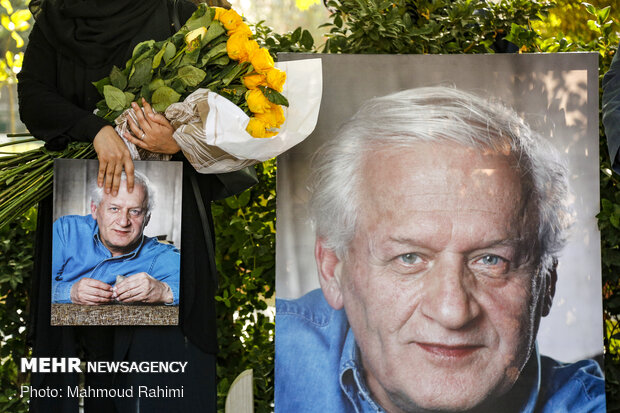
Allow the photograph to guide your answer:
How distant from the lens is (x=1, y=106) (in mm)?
4133

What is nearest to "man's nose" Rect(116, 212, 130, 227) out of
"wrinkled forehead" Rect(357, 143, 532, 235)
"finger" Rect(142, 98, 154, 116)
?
"finger" Rect(142, 98, 154, 116)

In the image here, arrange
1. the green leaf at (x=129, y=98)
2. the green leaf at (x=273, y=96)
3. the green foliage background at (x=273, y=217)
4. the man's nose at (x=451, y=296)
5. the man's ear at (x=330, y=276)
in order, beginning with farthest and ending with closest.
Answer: the green foliage background at (x=273, y=217), the man's ear at (x=330, y=276), the man's nose at (x=451, y=296), the green leaf at (x=129, y=98), the green leaf at (x=273, y=96)

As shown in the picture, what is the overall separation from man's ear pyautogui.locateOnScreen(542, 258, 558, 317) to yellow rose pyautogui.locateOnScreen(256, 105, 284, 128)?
0.94 m

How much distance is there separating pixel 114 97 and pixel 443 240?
985 mm

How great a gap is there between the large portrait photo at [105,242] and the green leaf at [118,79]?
0.70 ft

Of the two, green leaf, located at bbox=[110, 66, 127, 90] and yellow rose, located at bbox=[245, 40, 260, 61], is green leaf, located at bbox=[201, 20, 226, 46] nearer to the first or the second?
yellow rose, located at bbox=[245, 40, 260, 61]

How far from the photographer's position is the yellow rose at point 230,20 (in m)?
1.86

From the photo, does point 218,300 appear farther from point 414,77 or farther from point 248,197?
point 414,77

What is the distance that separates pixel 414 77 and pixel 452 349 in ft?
2.65

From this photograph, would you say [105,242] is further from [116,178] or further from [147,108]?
[147,108]

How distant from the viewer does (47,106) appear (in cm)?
192

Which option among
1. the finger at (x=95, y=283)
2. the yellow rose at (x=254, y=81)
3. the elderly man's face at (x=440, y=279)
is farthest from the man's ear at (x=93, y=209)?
the elderly man's face at (x=440, y=279)

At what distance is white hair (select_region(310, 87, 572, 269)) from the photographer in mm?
2191

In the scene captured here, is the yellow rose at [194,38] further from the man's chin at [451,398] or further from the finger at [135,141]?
the man's chin at [451,398]
